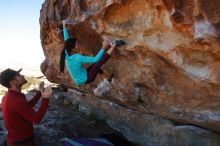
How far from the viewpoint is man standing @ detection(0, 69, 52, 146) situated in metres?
4.90

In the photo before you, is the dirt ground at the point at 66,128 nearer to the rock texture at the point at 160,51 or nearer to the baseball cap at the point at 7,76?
the rock texture at the point at 160,51

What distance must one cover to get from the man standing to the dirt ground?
2873mm

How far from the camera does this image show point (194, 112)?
21.0ft

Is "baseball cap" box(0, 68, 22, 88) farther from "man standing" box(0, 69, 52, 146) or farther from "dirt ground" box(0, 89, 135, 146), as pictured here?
"dirt ground" box(0, 89, 135, 146)

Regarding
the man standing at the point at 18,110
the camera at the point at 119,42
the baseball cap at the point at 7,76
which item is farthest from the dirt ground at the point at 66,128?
the baseball cap at the point at 7,76

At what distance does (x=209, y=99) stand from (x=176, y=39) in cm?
127

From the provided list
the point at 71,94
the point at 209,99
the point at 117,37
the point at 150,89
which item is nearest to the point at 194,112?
the point at 209,99

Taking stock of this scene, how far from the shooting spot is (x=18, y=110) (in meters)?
4.95

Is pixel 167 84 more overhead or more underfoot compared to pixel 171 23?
more underfoot

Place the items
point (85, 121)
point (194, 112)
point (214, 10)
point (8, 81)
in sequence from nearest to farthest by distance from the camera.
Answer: point (214, 10) < point (8, 81) < point (194, 112) < point (85, 121)

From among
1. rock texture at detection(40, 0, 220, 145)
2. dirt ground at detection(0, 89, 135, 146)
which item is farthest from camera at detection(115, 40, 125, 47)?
dirt ground at detection(0, 89, 135, 146)

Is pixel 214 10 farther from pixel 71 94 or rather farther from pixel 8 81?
pixel 71 94

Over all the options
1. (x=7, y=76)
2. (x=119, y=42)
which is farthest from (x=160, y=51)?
(x=7, y=76)

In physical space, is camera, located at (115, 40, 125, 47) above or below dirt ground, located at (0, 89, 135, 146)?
above
